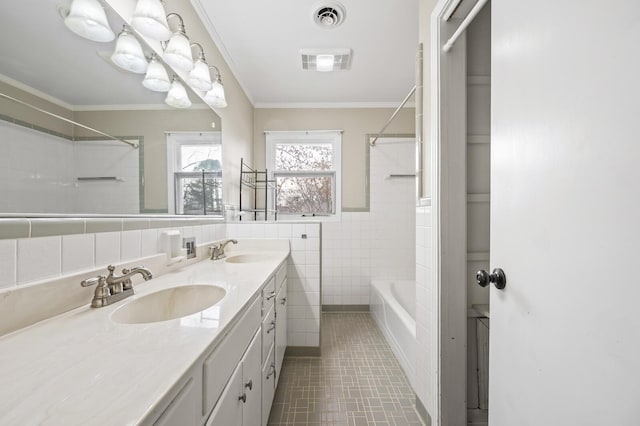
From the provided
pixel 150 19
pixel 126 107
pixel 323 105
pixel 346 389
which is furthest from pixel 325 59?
pixel 346 389

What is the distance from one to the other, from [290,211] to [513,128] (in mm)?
2593

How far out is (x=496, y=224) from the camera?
85 centimetres

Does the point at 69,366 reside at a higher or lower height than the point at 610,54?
lower

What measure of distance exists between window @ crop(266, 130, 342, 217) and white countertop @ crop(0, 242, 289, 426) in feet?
7.85

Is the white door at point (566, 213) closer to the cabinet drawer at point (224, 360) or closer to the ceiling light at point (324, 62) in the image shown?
the cabinet drawer at point (224, 360)

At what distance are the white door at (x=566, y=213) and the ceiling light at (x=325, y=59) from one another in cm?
156

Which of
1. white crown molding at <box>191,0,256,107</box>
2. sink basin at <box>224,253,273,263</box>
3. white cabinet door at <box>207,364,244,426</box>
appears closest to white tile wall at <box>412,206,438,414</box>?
white cabinet door at <box>207,364,244,426</box>

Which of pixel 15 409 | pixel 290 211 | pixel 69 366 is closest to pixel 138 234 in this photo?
pixel 69 366

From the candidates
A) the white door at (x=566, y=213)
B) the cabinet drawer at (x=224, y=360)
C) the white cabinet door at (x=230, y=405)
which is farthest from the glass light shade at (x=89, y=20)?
the white door at (x=566, y=213)

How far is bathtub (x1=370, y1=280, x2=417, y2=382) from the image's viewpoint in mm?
1715

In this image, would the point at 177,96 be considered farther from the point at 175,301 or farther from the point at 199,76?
the point at 175,301

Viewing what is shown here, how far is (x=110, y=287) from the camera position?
0.85 metres

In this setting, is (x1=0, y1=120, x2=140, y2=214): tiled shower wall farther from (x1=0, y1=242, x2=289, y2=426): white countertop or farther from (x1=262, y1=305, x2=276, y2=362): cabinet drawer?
(x1=262, y1=305, x2=276, y2=362): cabinet drawer

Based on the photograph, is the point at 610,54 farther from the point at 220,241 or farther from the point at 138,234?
the point at 220,241
